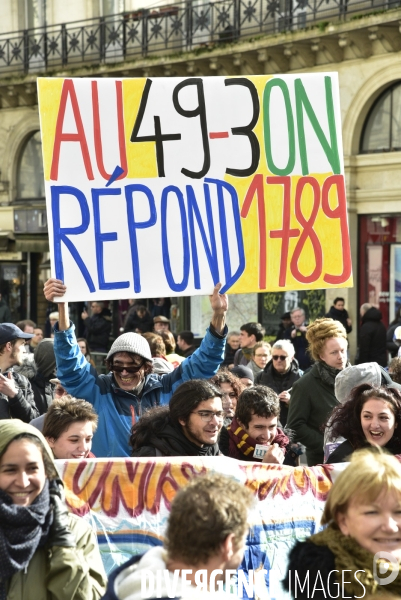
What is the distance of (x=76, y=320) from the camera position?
24.2 m

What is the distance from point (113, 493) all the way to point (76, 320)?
20.3 meters

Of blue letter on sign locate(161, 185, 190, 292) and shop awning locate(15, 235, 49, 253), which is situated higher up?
shop awning locate(15, 235, 49, 253)

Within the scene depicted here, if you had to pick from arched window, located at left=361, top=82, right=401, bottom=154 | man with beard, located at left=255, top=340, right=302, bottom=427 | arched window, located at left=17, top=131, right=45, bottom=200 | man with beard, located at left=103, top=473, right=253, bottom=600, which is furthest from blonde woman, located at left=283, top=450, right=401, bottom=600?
arched window, located at left=17, top=131, right=45, bottom=200

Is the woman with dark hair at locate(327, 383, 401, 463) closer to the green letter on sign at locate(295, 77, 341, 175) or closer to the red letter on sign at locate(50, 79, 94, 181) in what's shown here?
the green letter on sign at locate(295, 77, 341, 175)

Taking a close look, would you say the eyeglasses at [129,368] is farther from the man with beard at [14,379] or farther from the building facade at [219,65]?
the building facade at [219,65]

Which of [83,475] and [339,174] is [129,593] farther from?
[339,174]

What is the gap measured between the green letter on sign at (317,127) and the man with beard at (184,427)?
189cm

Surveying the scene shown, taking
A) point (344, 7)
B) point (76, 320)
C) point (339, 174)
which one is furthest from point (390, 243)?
point (339, 174)

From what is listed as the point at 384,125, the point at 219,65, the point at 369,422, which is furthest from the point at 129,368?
the point at 219,65

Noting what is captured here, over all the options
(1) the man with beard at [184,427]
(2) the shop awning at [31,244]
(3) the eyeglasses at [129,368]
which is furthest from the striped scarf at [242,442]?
(2) the shop awning at [31,244]

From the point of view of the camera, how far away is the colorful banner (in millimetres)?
4020

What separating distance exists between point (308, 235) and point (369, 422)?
1.59m

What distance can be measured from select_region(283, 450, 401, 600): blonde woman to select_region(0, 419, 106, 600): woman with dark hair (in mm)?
637

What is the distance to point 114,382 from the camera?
17.4ft
